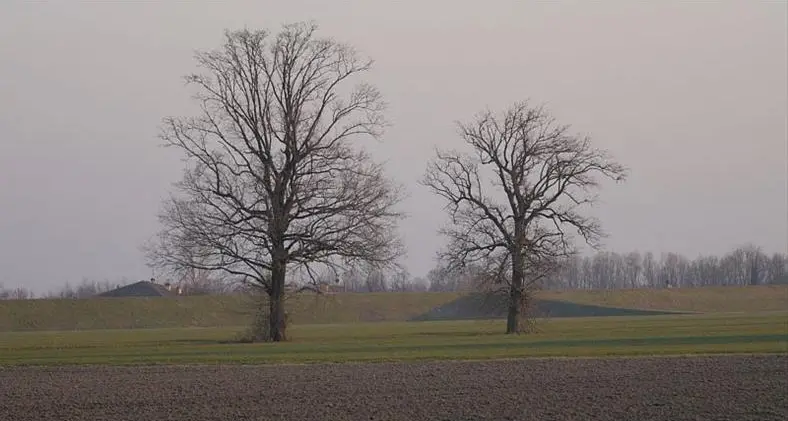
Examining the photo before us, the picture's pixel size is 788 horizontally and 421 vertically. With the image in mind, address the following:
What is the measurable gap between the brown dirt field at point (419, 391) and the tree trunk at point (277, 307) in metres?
14.9

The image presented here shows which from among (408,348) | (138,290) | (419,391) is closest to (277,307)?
(408,348)

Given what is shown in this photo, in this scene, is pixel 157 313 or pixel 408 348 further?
pixel 157 313

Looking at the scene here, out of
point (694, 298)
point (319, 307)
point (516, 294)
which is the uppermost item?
point (516, 294)

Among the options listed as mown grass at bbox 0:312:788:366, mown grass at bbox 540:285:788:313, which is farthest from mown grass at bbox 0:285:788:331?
mown grass at bbox 0:312:788:366

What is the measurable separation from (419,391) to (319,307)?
51.7 m

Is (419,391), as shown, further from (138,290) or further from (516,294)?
(138,290)

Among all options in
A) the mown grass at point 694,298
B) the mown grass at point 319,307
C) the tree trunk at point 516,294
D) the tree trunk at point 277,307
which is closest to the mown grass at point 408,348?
the tree trunk at point 277,307

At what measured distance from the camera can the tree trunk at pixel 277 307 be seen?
154 ft

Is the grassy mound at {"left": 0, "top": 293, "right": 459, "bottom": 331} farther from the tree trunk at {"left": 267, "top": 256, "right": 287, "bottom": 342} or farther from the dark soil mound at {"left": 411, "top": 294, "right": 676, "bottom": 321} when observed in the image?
the tree trunk at {"left": 267, "top": 256, "right": 287, "bottom": 342}

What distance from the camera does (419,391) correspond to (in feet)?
78.1

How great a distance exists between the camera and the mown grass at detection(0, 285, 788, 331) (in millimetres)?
89000

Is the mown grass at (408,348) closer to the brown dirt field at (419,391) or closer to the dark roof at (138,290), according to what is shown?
the brown dirt field at (419,391)

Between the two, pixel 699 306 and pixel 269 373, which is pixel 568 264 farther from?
→ pixel 699 306

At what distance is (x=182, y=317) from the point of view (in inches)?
3659
